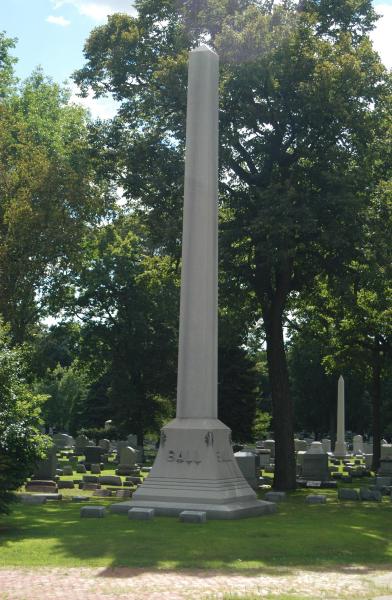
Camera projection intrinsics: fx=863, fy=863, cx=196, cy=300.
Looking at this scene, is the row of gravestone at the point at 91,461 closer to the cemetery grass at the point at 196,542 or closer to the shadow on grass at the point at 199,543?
the cemetery grass at the point at 196,542

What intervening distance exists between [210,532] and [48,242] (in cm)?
1571

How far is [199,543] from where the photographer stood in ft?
42.3

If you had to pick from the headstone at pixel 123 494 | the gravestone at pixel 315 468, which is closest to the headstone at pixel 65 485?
the headstone at pixel 123 494

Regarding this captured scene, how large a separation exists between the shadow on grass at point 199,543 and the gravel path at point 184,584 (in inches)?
7.8

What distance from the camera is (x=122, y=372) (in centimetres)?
4575

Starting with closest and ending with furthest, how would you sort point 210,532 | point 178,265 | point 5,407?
point 210,532, point 5,407, point 178,265

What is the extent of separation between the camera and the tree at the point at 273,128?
2383cm

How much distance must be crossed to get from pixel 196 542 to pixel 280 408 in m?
14.1

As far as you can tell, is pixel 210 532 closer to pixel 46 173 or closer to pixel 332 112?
pixel 332 112

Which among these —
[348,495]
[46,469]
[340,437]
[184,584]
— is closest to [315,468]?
[348,495]

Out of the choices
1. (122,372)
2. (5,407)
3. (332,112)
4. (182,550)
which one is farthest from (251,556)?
(122,372)

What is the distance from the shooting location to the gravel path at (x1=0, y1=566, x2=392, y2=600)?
31.0 feet

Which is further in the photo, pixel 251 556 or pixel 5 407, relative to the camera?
pixel 5 407

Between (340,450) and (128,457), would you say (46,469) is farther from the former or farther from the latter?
(340,450)
